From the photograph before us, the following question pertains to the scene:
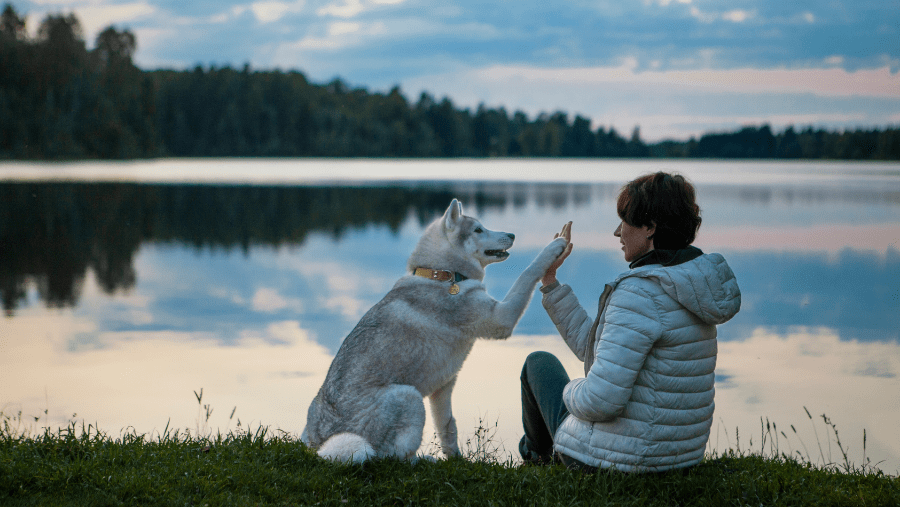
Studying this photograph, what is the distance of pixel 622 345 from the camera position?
12.5ft

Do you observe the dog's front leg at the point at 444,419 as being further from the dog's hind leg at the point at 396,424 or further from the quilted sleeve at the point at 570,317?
the quilted sleeve at the point at 570,317

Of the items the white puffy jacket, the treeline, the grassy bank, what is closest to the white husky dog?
the grassy bank

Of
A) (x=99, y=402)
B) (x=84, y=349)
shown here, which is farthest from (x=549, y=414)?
(x=84, y=349)

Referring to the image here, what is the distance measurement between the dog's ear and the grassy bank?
1996 mm

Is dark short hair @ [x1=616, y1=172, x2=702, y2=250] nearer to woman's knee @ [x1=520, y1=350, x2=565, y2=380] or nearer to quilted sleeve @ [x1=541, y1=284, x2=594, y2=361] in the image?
quilted sleeve @ [x1=541, y1=284, x2=594, y2=361]

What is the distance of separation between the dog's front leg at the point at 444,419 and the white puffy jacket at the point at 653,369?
181cm

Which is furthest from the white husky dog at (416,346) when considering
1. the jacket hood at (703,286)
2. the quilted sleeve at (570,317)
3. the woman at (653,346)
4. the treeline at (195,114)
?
the treeline at (195,114)

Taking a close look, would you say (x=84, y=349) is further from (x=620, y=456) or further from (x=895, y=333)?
(x=895, y=333)

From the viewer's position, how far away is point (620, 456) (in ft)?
13.9

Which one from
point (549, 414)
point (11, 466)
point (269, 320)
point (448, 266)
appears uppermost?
point (448, 266)

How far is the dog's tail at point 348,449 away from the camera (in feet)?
16.1

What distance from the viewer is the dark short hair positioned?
4.07m

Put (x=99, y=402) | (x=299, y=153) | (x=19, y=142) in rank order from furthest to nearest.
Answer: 1. (x=299, y=153)
2. (x=19, y=142)
3. (x=99, y=402)

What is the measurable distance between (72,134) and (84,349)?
267 feet
